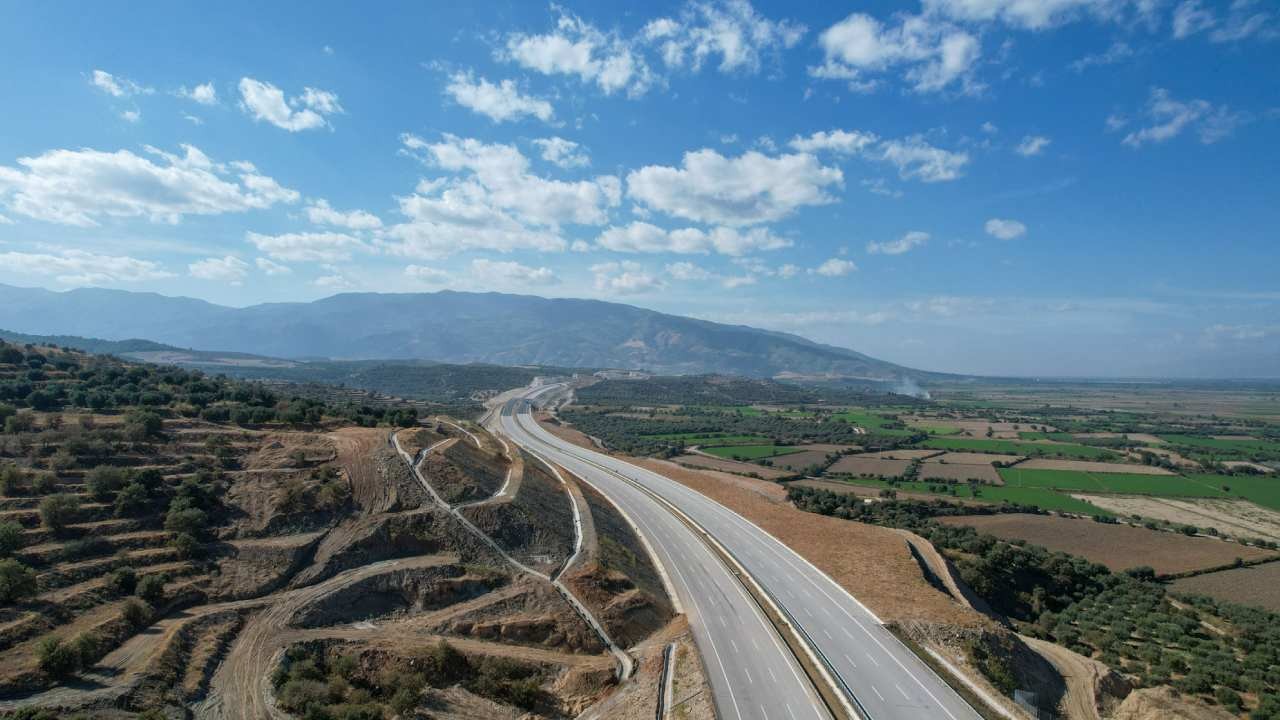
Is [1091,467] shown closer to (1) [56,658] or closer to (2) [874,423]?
(2) [874,423]

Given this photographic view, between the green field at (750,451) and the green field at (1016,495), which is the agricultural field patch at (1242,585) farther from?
the green field at (750,451)

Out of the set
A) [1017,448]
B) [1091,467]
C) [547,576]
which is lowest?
[1091,467]

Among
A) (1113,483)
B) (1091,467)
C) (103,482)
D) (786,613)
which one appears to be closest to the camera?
(786,613)

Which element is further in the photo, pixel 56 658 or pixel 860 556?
pixel 860 556

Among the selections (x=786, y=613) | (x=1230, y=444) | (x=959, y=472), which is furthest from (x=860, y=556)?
(x=1230, y=444)

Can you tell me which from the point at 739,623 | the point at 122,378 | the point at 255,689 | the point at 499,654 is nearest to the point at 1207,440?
the point at 739,623

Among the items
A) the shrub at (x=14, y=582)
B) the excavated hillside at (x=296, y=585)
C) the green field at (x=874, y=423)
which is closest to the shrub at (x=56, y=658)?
the excavated hillside at (x=296, y=585)
